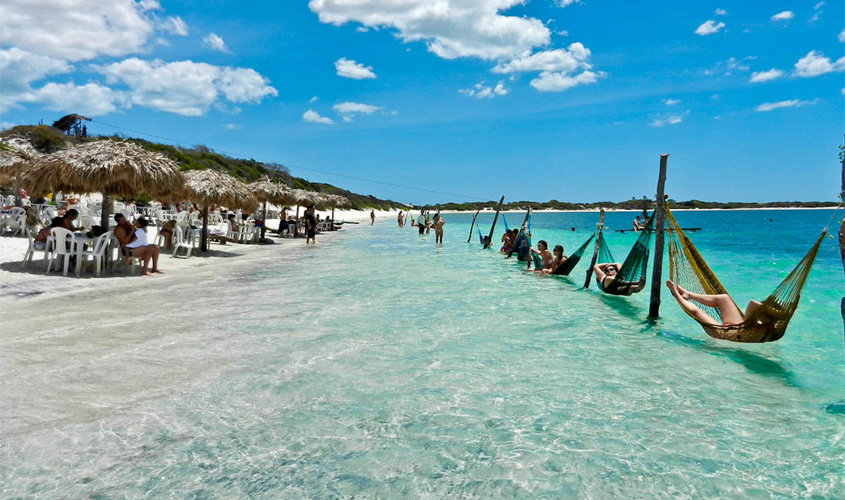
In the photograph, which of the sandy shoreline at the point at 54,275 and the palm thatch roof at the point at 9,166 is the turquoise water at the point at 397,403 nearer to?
the sandy shoreline at the point at 54,275

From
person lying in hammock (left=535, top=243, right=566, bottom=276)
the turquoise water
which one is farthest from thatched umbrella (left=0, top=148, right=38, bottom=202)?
person lying in hammock (left=535, top=243, right=566, bottom=276)

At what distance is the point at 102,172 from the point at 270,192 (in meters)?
9.43

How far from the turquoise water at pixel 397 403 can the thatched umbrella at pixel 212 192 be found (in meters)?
4.80

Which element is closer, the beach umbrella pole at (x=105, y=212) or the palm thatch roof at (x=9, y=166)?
the beach umbrella pole at (x=105, y=212)

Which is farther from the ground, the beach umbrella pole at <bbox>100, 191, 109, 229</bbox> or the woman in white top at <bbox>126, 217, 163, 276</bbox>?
the beach umbrella pole at <bbox>100, 191, 109, 229</bbox>

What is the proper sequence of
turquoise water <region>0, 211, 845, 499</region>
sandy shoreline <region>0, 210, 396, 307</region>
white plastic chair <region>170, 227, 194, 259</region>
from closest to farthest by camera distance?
turquoise water <region>0, 211, 845, 499</region> < sandy shoreline <region>0, 210, 396, 307</region> < white plastic chair <region>170, 227, 194, 259</region>

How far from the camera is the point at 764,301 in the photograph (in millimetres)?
4625

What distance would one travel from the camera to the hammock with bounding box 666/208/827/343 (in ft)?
14.3

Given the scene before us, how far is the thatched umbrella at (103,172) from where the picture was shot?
795 centimetres

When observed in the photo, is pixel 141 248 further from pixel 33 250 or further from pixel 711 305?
pixel 711 305

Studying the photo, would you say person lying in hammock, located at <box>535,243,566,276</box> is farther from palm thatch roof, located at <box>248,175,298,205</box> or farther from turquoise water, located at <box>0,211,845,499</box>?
palm thatch roof, located at <box>248,175,298,205</box>

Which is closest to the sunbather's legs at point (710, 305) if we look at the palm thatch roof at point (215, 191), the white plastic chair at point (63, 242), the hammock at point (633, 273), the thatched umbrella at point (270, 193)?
the hammock at point (633, 273)

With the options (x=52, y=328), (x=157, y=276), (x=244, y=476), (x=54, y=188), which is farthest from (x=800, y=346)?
(x=54, y=188)

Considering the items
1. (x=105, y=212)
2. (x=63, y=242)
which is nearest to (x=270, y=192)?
(x=105, y=212)
